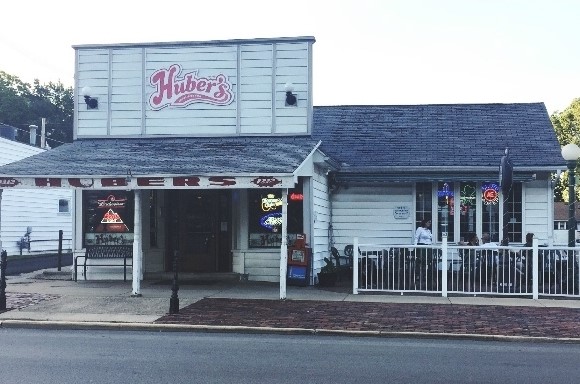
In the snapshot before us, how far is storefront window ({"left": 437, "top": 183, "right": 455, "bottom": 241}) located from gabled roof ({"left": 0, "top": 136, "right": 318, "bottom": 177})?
13.8ft

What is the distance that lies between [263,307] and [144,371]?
5.56 metres

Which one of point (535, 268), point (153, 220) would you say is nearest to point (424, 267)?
point (535, 268)

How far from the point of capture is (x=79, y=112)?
1870 cm

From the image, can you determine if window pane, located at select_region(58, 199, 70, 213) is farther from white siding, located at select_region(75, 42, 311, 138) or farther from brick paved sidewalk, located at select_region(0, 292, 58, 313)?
brick paved sidewalk, located at select_region(0, 292, 58, 313)

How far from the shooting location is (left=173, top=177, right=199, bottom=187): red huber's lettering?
14281 millimetres

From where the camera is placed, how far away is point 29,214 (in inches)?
1229

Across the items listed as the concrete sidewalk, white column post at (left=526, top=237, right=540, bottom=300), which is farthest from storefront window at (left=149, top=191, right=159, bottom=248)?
white column post at (left=526, top=237, right=540, bottom=300)

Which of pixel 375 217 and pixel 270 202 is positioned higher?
pixel 270 202

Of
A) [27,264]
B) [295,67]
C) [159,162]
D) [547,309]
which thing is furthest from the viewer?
[27,264]

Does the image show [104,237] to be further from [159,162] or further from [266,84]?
[266,84]

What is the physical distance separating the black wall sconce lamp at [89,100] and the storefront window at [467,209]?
10.00 metres

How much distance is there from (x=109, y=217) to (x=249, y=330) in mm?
8038

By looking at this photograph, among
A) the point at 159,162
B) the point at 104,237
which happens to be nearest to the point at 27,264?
the point at 104,237

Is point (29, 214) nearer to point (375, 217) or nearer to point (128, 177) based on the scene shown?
point (375, 217)
